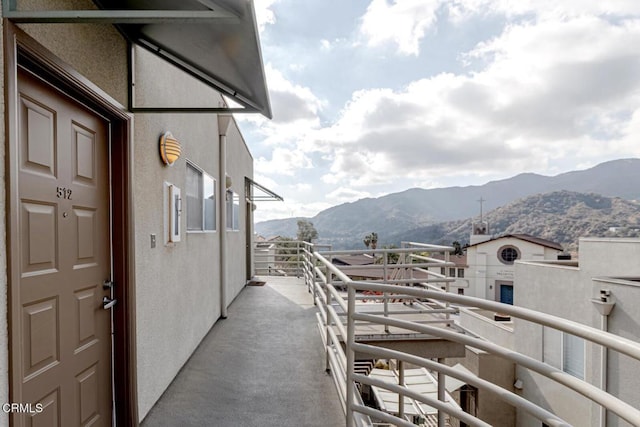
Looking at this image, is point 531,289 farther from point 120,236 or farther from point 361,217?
point 361,217

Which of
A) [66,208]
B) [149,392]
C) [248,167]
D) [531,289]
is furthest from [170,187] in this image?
[531,289]

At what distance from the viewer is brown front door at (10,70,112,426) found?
4.39 feet

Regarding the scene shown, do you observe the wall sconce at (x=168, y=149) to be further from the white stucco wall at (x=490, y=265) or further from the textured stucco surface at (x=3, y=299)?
the white stucco wall at (x=490, y=265)

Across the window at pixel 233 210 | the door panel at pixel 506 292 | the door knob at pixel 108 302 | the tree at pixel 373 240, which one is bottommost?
the door panel at pixel 506 292

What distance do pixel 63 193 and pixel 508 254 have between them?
19589 mm

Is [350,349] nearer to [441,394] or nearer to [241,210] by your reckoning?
[441,394]

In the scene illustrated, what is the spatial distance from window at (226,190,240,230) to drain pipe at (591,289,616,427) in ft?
21.3

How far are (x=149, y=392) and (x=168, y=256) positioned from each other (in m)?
1.11

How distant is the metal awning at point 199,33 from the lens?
122cm

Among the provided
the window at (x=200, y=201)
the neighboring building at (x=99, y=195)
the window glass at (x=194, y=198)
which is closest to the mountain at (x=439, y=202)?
the window at (x=200, y=201)

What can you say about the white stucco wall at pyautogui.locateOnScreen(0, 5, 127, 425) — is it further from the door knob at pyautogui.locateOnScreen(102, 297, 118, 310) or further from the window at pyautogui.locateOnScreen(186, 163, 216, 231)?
the window at pyautogui.locateOnScreen(186, 163, 216, 231)

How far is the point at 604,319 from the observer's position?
16.5ft

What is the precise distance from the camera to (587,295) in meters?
6.26

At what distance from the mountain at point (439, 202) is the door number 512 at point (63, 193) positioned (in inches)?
1995
